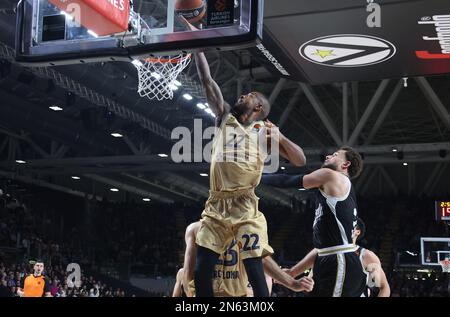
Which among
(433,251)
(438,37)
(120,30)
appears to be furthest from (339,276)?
(433,251)

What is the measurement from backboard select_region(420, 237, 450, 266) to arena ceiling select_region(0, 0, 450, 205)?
119 inches

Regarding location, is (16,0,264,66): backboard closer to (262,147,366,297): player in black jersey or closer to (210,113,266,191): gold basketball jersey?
(210,113,266,191): gold basketball jersey

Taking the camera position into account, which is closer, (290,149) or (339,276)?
(290,149)

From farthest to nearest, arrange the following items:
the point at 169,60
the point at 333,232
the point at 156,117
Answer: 1. the point at 156,117
2. the point at 169,60
3. the point at 333,232

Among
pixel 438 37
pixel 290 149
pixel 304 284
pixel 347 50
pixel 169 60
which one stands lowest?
pixel 304 284

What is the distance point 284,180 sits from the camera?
15.9ft

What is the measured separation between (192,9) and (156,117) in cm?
1413

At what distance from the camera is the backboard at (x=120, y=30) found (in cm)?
598

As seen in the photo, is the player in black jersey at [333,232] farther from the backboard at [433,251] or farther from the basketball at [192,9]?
the backboard at [433,251]

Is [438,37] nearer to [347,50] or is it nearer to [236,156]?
[347,50]

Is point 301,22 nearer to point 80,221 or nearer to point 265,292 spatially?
point 265,292

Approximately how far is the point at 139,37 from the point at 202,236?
2.76 meters

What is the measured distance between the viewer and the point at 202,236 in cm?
441
